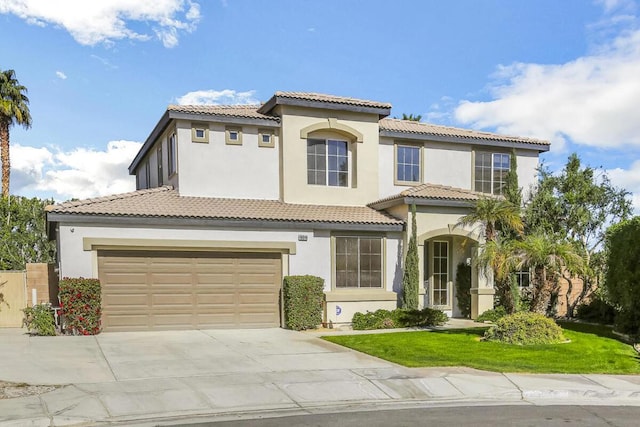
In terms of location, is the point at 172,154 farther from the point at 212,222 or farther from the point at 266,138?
the point at 212,222

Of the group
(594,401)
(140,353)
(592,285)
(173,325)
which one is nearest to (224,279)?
(173,325)

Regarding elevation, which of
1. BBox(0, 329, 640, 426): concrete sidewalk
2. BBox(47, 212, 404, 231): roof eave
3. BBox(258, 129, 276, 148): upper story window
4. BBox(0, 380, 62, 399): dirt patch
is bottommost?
BBox(0, 329, 640, 426): concrete sidewalk

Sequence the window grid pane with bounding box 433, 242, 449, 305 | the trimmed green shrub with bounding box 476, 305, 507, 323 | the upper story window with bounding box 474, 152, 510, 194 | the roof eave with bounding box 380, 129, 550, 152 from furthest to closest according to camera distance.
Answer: the upper story window with bounding box 474, 152, 510, 194, the roof eave with bounding box 380, 129, 550, 152, the window grid pane with bounding box 433, 242, 449, 305, the trimmed green shrub with bounding box 476, 305, 507, 323

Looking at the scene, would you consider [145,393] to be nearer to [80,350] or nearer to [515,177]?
A: [80,350]

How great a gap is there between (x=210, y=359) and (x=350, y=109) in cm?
1107

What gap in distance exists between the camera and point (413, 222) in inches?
722

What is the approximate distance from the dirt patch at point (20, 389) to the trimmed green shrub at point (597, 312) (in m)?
17.3

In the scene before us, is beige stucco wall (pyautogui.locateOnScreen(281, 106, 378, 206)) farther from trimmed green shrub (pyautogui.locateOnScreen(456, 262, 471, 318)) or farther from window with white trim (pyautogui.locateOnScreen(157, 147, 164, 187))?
window with white trim (pyautogui.locateOnScreen(157, 147, 164, 187))

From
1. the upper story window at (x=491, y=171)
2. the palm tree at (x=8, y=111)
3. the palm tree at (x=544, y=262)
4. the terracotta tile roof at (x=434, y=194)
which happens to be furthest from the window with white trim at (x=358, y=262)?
the palm tree at (x=8, y=111)

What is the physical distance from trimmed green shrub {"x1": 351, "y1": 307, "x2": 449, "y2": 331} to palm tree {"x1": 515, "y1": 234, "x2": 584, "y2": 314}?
11.9ft

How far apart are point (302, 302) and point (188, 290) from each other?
3.46 meters

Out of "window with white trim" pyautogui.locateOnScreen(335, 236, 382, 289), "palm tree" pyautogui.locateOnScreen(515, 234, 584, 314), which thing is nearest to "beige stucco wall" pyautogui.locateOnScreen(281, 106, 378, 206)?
"window with white trim" pyautogui.locateOnScreen(335, 236, 382, 289)

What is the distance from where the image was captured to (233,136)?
18.9 m

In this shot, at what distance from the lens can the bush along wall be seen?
14.9 metres
